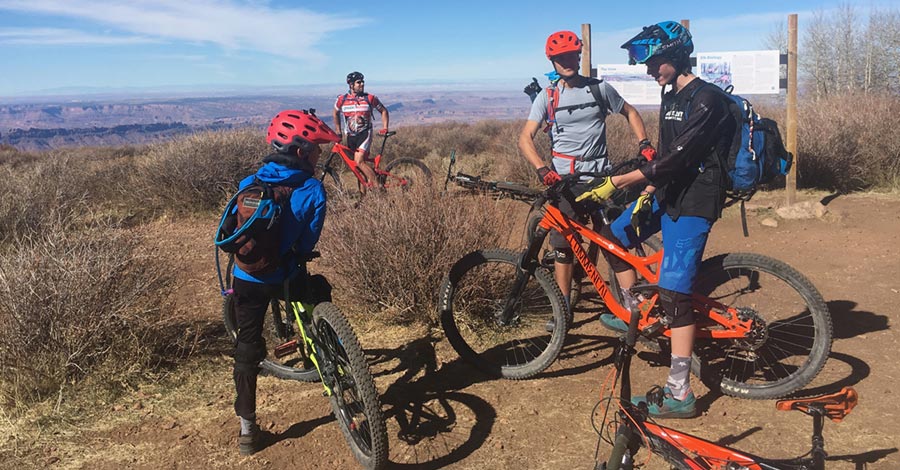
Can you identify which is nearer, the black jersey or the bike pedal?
the black jersey

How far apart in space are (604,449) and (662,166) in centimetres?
140

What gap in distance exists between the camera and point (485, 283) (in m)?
4.38

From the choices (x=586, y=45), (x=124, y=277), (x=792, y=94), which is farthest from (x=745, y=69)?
(x=124, y=277)

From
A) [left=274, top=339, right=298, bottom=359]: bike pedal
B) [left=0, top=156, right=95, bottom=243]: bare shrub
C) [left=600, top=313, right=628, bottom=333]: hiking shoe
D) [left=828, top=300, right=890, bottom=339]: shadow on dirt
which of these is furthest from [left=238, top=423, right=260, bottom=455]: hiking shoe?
[left=0, top=156, right=95, bottom=243]: bare shrub

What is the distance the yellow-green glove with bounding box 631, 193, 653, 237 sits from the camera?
11.0ft

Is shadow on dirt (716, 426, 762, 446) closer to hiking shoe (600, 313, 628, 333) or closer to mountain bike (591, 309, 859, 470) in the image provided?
mountain bike (591, 309, 859, 470)

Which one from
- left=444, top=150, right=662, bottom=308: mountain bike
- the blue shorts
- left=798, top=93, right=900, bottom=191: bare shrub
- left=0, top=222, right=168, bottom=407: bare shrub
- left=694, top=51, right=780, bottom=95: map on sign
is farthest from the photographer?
left=798, top=93, right=900, bottom=191: bare shrub

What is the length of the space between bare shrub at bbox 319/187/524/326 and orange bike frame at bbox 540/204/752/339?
1088 mm

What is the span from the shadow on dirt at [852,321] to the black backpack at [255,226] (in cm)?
370

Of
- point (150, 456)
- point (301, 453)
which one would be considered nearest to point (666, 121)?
point (301, 453)

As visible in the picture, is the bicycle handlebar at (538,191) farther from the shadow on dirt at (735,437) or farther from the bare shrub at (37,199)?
the bare shrub at (37,199)

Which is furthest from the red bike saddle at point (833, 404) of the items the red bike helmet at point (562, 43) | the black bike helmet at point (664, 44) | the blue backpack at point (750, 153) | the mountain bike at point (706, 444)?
the red bike helmet at point (562, 43)

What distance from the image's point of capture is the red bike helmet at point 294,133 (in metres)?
2.71

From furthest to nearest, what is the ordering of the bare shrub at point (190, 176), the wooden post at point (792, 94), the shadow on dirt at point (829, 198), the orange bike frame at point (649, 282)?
the bare shrub at point (190, 176), the shadow on dirt at point (829, 198), the wooden post at point (792, 94), the orange bike frame at point (649, 282)
